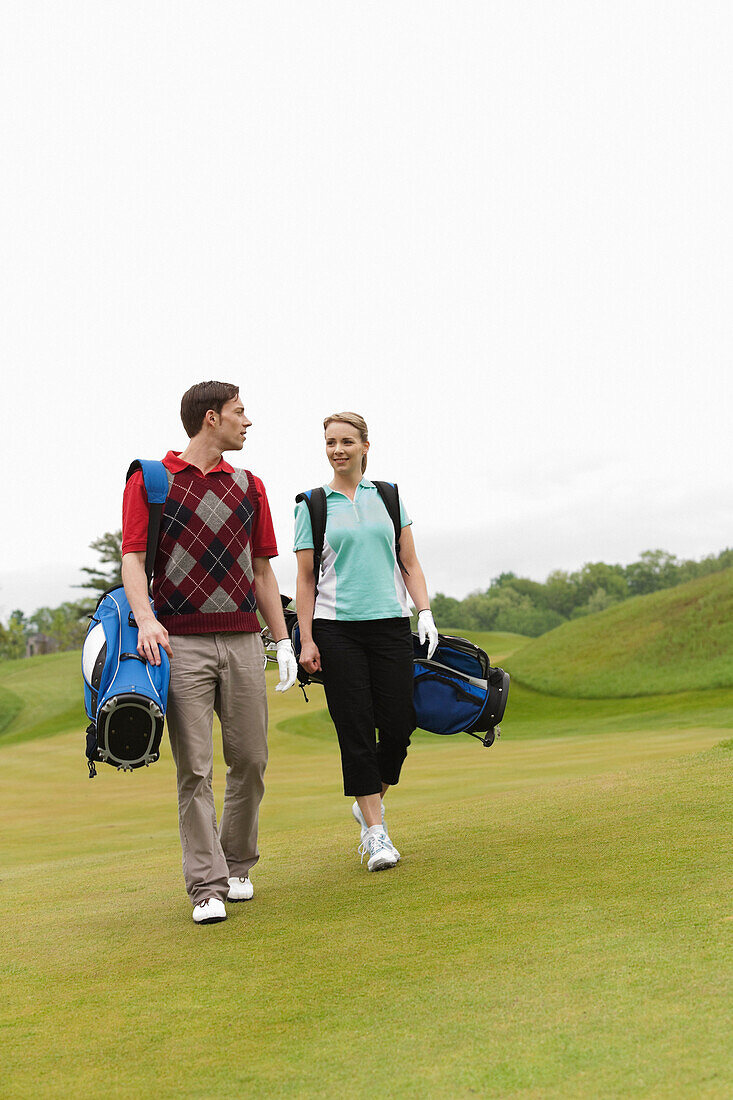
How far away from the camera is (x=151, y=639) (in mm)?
4375

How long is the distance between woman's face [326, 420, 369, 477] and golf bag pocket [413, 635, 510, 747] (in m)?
1.01

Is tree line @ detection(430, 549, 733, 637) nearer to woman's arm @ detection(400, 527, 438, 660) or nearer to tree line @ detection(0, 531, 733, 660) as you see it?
tree line @ detection(0, 531, 733, 660)

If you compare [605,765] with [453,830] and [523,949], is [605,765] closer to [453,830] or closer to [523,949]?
[453,830]

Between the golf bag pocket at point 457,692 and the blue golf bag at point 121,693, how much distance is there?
1.42 metres

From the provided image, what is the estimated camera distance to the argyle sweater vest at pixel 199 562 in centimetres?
466

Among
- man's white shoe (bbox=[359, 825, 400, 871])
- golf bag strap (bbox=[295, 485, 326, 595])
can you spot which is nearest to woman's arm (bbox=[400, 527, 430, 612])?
golf bag strap (bbox=[295, 485, 326, 595])

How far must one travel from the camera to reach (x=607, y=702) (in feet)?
82.0

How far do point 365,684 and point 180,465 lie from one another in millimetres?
1401

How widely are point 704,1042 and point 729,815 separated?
2480mm

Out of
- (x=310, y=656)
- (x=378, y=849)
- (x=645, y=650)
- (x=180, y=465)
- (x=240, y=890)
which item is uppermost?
(x=180, y=465)

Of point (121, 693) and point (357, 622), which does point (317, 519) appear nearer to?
point (357, 622)

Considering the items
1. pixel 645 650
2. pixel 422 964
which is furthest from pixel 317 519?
pixel 645 650

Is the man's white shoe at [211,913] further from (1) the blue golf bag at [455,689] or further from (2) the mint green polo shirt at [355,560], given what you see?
(2) the mint green polo shirt at [355,560]

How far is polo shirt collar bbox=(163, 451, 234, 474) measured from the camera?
476 cm
